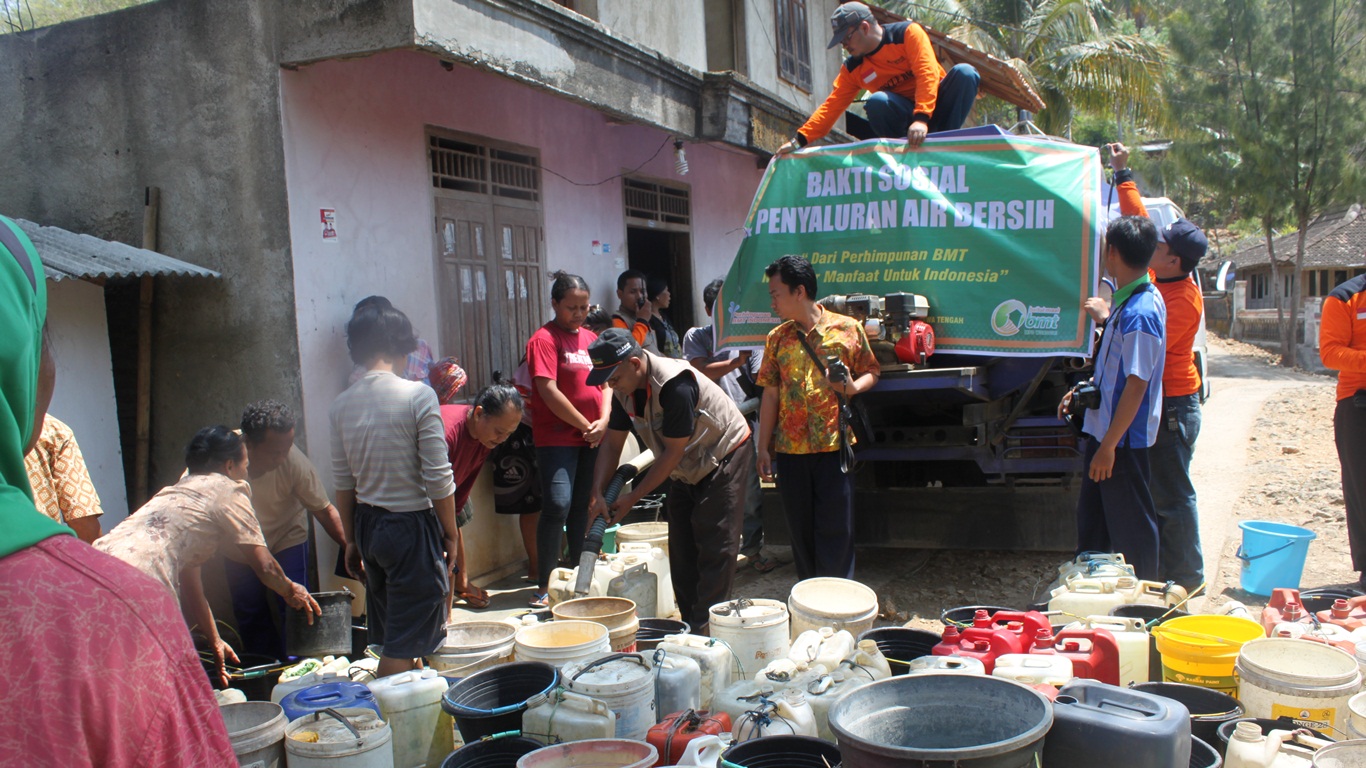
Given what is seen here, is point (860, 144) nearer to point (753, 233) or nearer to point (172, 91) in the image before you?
point (753, 233)

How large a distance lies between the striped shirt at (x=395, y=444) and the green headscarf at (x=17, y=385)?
251 centimetres

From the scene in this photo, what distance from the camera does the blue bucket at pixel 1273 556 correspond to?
5258 mm

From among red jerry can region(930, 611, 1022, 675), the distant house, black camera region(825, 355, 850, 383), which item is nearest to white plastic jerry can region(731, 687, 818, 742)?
red jerry can region(930, 611, 1022, 675)

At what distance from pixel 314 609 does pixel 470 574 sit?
188 centimetres

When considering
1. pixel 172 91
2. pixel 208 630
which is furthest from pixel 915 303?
pixel 172 91

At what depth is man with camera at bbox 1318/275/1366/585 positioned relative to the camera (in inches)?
197

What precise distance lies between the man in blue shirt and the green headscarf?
428cm

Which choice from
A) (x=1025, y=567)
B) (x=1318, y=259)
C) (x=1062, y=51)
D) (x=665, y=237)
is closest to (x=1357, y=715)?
(x=1025, y=567)

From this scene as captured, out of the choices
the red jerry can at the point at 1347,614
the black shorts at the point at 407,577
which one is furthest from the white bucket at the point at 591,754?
the red jerry can at the point at 1347,614

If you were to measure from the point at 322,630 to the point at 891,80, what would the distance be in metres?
4.88

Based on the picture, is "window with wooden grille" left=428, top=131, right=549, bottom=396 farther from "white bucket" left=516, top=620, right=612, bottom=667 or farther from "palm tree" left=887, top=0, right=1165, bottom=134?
"palm tree" left=887, top=0, right=1165, bottom=134

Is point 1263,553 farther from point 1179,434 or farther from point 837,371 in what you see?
point 837,371

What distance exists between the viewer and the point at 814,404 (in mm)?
4863

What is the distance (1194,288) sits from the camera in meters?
5.17
